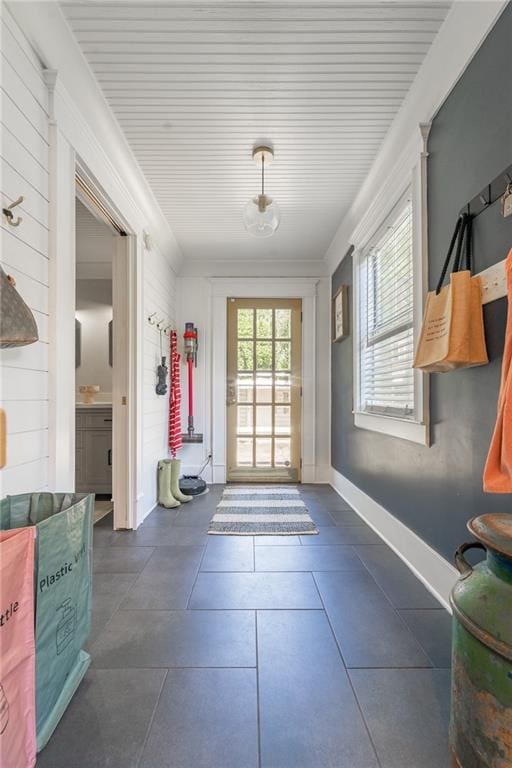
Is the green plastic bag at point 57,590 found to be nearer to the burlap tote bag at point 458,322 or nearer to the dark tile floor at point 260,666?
the dark tile floor at point 260,666

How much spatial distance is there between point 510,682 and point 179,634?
1154mm

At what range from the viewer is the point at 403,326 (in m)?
2.16

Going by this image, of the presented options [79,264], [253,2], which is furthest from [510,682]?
[79,264]

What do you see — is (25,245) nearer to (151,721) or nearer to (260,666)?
(151,721)

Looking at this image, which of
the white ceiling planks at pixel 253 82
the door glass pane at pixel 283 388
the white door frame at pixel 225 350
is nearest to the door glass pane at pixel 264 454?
the white door frame at pixel 225 350

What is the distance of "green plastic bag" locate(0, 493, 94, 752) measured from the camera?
100 centimetres

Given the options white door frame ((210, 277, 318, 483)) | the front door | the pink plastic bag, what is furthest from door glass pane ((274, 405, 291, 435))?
the pink plastic bag

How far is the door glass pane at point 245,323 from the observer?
4070 millimetres

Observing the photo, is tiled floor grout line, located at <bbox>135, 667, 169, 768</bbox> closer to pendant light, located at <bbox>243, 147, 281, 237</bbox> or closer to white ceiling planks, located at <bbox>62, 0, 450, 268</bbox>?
pendant light, located at <bbox>243, 147, 281, 237</bbox>

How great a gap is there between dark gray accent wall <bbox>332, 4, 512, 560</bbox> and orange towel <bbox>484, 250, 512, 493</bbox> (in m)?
0.26

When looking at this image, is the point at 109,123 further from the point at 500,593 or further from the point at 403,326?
the point at 500,593

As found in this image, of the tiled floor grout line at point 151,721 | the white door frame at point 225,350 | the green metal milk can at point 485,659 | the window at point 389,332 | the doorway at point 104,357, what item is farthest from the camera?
the white door frame at point 225,350

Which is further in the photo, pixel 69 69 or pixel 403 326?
pixel 403 326

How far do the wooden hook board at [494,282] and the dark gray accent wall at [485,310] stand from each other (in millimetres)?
32
